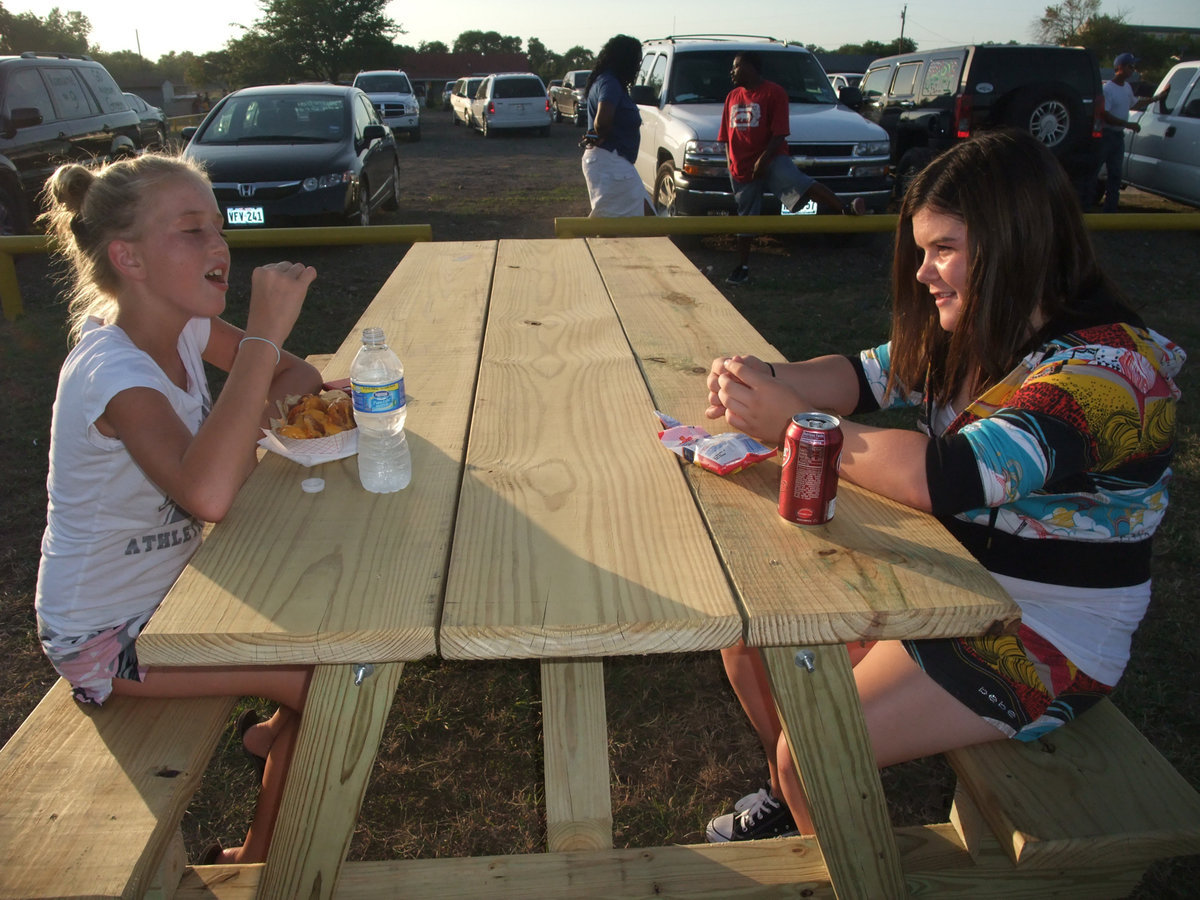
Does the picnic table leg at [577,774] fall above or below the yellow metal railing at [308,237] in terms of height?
below

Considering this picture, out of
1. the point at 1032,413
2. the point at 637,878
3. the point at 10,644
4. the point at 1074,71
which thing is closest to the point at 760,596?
the point at 1032,413

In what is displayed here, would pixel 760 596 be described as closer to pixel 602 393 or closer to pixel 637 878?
pixel 637 878

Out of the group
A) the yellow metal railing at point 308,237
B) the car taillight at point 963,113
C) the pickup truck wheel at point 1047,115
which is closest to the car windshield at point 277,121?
the yellow metal railing at point 308,237

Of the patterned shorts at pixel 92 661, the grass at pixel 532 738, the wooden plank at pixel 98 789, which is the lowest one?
the grass at pixel 532 738

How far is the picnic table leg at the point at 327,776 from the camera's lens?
4.67ft

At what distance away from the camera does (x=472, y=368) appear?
2369 mm

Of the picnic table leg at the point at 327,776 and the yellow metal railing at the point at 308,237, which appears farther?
the yellow metal railing at the point at 308,237

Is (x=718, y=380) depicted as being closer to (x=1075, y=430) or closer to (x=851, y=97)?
(x=1075, y=430)

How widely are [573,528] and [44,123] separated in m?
8.87

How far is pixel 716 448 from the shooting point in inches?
68.4

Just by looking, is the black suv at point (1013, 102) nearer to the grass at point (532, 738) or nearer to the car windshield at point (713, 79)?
the car windshield at point (713, 79)

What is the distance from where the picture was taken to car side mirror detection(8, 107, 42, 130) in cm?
770

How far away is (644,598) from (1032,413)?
2.42 ft

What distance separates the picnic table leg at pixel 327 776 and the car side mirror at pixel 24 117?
8347mm
